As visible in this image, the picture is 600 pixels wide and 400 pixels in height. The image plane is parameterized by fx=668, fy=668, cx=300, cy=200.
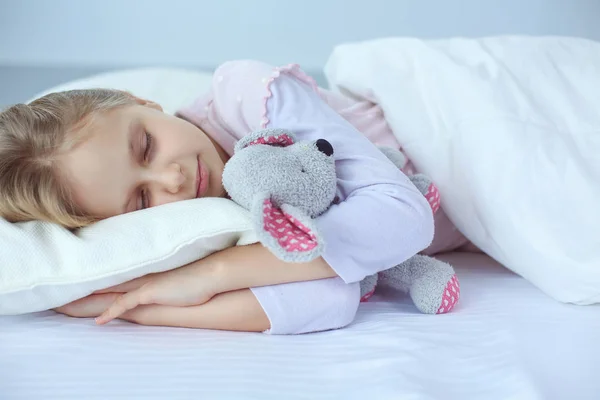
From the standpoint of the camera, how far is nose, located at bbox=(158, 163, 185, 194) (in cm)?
94

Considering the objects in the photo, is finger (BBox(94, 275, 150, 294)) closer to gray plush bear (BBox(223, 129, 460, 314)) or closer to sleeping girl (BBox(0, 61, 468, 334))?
sleeping girl (BBox(0, 61, 468, 334))

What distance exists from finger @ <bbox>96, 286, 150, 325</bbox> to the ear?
0.23m

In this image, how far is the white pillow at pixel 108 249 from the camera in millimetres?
836

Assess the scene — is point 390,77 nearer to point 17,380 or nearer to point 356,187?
point 356,187

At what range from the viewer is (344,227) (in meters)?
0.85

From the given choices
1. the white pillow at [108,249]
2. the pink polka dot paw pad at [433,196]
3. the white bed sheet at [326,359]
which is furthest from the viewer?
the pink polka dot paw pad at [433,196]

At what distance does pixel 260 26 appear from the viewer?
2.24 metres

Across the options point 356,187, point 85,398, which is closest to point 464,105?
point 356,187

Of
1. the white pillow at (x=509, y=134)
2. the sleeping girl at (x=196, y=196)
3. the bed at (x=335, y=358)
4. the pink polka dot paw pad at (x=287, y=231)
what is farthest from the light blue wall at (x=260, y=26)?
the pink polka dot paw pad at (x=287, y=231)

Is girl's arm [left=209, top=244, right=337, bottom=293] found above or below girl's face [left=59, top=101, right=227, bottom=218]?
below

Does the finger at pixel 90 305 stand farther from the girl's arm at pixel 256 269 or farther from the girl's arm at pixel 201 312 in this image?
the girl's arm at pixel 256 269

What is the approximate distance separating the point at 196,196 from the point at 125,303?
19 cm

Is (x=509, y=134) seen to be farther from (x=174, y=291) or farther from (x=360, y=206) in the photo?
(x=174, y=291)

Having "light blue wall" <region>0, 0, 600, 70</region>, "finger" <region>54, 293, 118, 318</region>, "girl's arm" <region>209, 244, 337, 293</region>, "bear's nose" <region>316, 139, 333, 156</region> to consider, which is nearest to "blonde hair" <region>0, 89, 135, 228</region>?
"finger" <region>54, 293, 118, 318</region>
